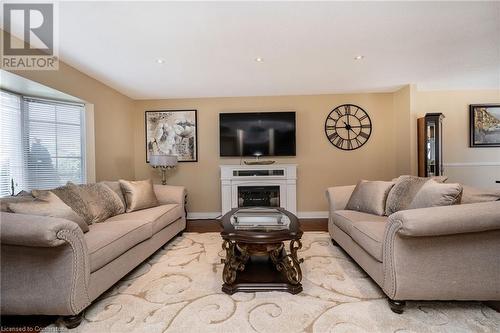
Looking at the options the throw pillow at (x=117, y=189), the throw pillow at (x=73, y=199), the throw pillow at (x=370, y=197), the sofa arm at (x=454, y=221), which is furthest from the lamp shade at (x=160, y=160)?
the sofa arm at (x=454, y=221)

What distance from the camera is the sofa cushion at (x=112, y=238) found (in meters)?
1.73

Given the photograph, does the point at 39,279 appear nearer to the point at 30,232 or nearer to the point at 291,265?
the point at 30,232

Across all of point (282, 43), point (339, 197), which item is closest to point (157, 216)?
point (339, 197)

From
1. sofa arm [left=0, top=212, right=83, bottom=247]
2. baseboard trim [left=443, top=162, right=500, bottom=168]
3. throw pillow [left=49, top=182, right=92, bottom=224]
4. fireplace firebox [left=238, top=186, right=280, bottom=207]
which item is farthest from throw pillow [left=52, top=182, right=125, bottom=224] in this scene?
baseboard trim [left=443, top=162, right=500, bottom=168]

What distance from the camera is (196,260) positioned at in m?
2.53

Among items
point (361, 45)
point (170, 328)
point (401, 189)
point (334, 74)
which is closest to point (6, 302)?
point (170, 328)

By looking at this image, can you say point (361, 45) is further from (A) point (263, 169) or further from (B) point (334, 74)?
(A) point (263, 169)

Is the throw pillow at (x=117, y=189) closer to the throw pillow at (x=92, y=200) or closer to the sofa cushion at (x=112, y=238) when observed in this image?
the throw pillow at (x=92, y=200)

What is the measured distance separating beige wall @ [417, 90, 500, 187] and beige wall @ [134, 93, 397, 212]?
29.5 inches

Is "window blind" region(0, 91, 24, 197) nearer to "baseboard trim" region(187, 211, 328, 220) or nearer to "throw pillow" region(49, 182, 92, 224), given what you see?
"throw pillow" region(49, 182, 92, 224)

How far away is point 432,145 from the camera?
3645 millimetres

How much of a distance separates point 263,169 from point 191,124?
1633 mm

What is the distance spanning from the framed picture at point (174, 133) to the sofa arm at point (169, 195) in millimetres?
1191

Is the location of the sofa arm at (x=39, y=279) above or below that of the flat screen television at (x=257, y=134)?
below
